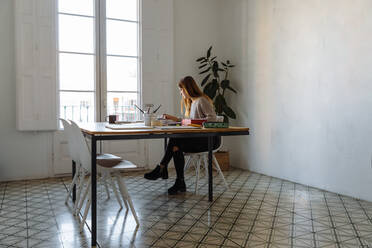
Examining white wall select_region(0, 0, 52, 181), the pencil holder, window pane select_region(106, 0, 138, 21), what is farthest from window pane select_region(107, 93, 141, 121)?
the pencil holder

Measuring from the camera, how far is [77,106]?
5406mm

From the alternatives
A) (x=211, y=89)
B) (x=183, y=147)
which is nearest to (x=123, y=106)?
(x=211, y=89)

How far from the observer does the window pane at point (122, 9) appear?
5.62 meters

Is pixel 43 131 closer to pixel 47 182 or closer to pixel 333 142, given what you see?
pixel 47 182

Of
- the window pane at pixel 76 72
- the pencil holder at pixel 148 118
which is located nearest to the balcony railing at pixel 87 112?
the window pane at pixel 76 72

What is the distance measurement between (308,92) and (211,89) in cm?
175

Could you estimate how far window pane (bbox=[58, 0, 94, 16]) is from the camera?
5.27 metres

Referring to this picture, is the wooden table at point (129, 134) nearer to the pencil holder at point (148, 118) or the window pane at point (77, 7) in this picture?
the pencil holder at point (148, 118)

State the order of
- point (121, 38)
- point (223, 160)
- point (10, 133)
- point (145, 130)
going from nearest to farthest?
point (145, 130), point (10, 133), point (121, 38), point (223, 160)

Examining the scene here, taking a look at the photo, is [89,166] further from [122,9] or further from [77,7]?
[122,9]

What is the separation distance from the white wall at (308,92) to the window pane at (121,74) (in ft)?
5.79

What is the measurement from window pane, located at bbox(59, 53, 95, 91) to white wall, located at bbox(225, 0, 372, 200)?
7.93ft

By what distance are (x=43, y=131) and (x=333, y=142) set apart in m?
3.89

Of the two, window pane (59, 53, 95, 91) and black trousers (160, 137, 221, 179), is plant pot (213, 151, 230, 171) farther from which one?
window pane (59, 53, 95, 91)
